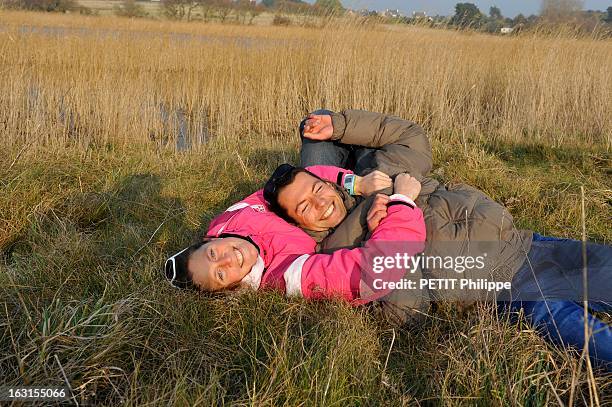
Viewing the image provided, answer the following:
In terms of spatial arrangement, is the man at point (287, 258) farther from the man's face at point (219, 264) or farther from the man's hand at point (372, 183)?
the man's hand at point (372, 183)

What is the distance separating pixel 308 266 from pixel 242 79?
4.65m

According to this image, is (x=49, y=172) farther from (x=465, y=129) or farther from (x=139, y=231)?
(x=465, y=129)

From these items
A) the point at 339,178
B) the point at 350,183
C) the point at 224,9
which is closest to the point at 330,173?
the point at 339,178

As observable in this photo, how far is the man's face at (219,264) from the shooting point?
80.4 inches

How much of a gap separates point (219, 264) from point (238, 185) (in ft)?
6.11

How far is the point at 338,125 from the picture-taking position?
117 inches

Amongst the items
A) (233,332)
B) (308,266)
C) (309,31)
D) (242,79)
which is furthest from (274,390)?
(309,31)

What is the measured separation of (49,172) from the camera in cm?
359

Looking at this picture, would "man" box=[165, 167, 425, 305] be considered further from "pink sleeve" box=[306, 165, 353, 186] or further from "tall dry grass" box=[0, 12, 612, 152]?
"tall dry grass" box=[0, 12, 612, 152]

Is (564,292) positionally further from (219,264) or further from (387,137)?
(219,264)

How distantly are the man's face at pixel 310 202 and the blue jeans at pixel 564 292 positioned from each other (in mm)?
860

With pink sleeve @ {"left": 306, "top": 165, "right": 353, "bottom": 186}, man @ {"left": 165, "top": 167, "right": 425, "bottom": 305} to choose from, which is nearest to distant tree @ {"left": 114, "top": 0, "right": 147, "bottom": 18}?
pink sleeve @ {"left": 306, "top": 165, "right": 353, "bottom": 186}

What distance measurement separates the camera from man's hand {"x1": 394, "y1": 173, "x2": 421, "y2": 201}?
7.62 ft

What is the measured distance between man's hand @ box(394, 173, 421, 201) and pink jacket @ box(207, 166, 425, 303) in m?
0.13
